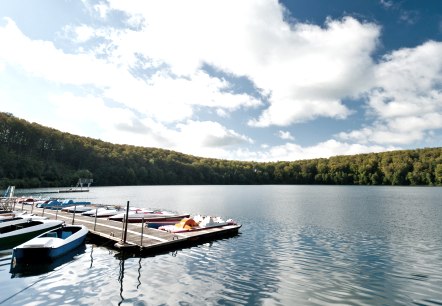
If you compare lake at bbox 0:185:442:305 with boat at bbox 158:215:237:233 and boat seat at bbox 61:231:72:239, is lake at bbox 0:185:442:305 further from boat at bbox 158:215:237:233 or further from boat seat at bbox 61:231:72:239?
boat at bbox 158:215:237:233

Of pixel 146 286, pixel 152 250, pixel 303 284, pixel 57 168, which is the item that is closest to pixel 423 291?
pixel 303 284

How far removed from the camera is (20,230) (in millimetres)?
24875

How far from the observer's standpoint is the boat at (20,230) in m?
23.9

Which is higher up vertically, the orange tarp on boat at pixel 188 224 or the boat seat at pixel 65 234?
the orange tarp on boat at pixel 188 224

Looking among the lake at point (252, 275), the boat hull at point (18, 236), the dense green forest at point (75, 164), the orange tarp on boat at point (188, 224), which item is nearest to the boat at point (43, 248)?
the lake at point (252, 275)

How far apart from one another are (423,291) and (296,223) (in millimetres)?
23295

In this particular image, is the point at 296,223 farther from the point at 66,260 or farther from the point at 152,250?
the point at 66,260

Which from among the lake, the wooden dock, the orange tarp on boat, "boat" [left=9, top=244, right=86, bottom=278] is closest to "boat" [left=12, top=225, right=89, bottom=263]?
"boat" [left=9, top=244, right=86, bottom=278]

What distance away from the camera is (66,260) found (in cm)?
2136

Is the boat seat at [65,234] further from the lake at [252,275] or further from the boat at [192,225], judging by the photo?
the boat at [192,225]

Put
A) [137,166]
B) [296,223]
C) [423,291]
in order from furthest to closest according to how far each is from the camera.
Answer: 1. [137,166]
2. [296,223]
3. [423,291]

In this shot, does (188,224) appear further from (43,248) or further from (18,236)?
(18,236)

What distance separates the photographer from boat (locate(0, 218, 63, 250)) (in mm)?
23891

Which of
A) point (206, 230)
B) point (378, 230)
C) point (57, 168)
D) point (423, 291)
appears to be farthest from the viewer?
point (57, 168)
